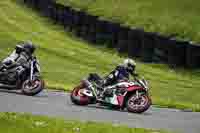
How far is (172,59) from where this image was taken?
113 feet

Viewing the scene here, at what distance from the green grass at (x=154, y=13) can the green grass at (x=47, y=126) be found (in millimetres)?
22253

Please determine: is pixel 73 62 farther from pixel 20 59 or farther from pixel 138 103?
pixel 138 103

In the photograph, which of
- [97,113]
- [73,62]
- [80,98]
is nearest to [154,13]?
[73,62]

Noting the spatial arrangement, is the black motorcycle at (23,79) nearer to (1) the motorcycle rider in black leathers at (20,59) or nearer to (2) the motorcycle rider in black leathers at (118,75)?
(1) the motorcycle rider in black leathers at (20,59)

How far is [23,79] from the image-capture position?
846 inches

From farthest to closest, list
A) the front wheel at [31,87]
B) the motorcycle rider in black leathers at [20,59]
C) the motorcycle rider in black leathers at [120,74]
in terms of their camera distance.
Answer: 1. the motorcycle rider in black leathers at [20,59]
2. the front wheel at [31,87]
3. the motorcycle rider in black leathers at [120,74]

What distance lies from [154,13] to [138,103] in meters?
26.4

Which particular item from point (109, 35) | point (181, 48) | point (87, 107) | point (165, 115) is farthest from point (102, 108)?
point (109, 35)

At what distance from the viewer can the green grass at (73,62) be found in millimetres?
28719

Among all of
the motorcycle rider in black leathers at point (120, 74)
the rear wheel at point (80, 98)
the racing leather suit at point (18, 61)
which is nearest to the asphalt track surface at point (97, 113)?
the rear wheel at point (80, 98)

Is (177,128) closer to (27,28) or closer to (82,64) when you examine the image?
(82,64)

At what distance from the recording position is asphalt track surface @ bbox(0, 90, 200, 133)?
17.5 meters

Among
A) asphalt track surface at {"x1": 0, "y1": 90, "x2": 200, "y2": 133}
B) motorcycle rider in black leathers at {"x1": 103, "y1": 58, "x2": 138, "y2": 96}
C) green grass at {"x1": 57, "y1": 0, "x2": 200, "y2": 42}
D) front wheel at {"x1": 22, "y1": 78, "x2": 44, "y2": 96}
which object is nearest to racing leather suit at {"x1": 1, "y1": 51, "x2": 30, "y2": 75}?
front wheel at {"x1": 22, "y1": 78, "x2": 44, "y2": 96}

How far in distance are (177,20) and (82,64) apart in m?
9.86
